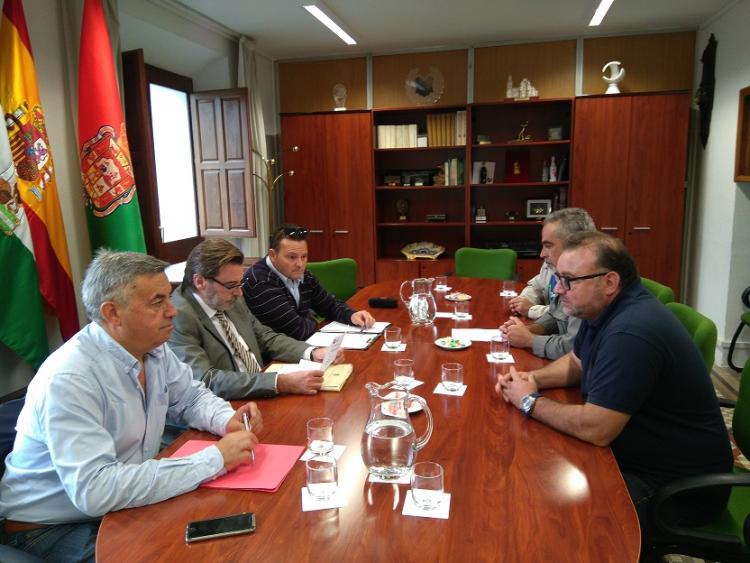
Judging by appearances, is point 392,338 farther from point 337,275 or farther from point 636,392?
point 337,275

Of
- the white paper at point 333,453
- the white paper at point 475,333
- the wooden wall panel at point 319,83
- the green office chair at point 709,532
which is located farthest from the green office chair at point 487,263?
the white paper at point 333,453

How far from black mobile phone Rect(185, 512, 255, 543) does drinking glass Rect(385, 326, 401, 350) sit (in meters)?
1.27

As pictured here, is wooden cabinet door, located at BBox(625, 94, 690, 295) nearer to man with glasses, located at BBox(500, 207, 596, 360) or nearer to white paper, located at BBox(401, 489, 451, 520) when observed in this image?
man with glasses, located at BBox(500, 207, 596, 360)

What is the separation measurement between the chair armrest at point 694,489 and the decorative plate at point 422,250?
4.23 m

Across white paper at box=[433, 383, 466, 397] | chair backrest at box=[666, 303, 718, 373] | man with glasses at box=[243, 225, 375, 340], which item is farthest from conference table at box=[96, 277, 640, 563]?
man with glasses at box=[243, 225, 375, 340]

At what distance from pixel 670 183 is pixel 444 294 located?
291 centimetres

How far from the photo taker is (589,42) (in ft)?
A: 17.5

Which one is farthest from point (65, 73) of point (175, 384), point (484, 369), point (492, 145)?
point (492, 145)

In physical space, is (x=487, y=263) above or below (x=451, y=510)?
above

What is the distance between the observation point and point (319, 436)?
148cm

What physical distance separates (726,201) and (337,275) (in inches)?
129

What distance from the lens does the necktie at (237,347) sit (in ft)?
7.11

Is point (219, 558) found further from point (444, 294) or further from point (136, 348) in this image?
point (444, 294)

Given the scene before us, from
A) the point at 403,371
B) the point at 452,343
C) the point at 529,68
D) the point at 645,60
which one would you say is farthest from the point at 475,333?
the point at 645,60
